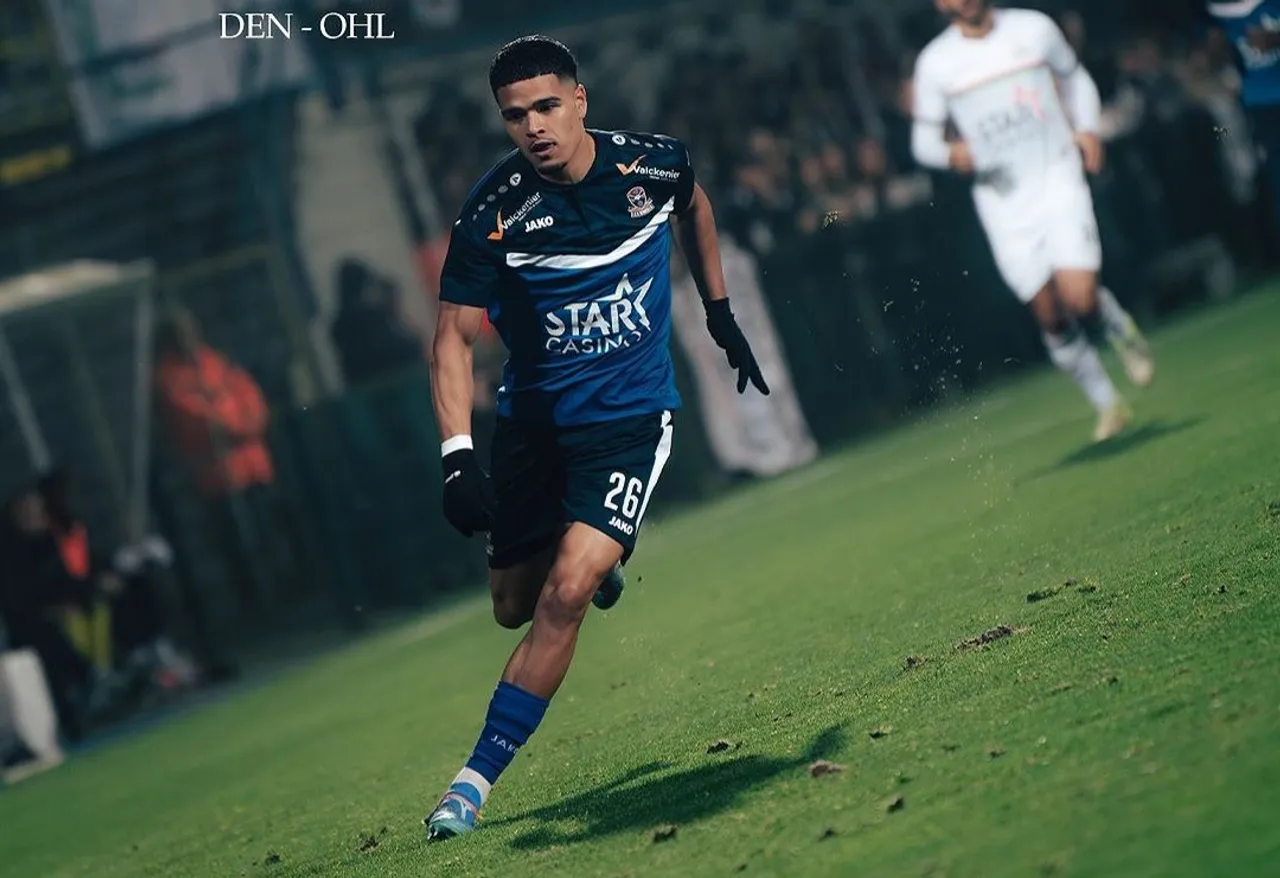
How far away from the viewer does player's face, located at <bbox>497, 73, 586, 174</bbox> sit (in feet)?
22.5

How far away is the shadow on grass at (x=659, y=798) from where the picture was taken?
628 cm

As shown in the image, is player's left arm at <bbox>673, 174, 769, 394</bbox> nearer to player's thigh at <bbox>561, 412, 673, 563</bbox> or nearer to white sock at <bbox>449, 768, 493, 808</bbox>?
player's thigh at <bbox>561, 412, 673, 563</bbox>

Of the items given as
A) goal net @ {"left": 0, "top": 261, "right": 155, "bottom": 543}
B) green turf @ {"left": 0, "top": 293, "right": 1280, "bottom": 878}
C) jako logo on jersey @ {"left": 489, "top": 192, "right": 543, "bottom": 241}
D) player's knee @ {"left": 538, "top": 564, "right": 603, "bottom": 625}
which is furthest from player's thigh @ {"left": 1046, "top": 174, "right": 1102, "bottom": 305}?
goal net @ {"left": 0, "top": 261, "right": 155, "bottom": 543}

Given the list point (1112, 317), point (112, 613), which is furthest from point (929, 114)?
point (112, 613)

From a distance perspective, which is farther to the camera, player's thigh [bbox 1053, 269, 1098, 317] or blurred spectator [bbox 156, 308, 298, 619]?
blurred spectator [bbox 156, 308, 298, 619]

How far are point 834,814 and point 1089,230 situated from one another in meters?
8.00

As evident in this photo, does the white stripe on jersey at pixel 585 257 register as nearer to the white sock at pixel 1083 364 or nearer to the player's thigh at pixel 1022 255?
the white sock at pixel 1083 364

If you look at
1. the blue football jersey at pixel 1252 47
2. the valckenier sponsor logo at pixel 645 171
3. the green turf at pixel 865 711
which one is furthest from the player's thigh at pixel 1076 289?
the valckenier sponsor logo at pixel 645 171

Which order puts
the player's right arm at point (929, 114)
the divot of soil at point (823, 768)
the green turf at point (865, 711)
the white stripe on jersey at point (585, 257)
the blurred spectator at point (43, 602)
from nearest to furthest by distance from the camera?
the green turf at point (865, 711) → the divot of soil at point (823, 768) → the white stripe on jersey at point (585, 257) → the player's right arm at point (929, 114) → the blurred spectator at point (43, 602)

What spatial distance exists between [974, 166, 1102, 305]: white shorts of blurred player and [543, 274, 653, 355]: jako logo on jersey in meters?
6.23

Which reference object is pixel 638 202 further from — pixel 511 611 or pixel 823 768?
pixel 823 768

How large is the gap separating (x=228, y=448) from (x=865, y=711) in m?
12.6

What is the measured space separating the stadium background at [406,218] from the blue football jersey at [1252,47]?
24.6ft

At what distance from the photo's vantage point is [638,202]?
7.31m
